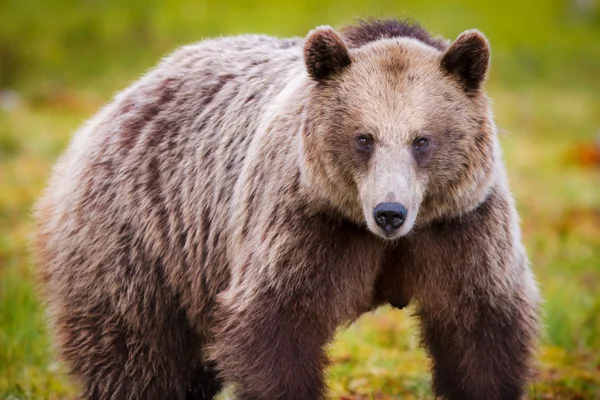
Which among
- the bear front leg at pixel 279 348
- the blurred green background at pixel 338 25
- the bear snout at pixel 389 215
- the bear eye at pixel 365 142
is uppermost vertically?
the bear eye at pixel 365 142

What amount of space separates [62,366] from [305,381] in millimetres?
1940

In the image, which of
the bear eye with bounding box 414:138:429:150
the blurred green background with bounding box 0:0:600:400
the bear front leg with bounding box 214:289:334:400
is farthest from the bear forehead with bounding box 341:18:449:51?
the bear front leg with bounding box 214:289:334:400

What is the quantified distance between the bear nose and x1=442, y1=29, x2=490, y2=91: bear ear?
0.82 metres

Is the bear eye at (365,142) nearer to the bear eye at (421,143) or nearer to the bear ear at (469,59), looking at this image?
the bear eye at (421,143)

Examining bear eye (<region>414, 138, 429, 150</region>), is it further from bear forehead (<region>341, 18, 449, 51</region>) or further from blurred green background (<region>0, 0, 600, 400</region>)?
blurred green background (<region>0, 0, 600, 400</region>)

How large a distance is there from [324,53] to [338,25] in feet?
18.8

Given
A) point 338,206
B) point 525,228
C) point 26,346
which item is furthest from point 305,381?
point 525,228

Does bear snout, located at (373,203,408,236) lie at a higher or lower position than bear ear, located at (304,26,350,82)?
lower

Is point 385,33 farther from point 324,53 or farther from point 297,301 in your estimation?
point 297,301

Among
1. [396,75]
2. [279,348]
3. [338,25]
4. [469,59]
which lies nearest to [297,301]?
[279,348]

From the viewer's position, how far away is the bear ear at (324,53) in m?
4.48

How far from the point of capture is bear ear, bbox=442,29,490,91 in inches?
175

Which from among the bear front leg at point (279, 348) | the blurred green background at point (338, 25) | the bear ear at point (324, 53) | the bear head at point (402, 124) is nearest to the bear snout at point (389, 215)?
the bear head at point (402, 124)

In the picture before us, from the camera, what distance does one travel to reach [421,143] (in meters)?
4.39
